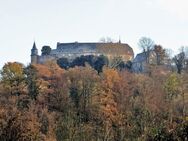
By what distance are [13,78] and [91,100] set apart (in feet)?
41.4

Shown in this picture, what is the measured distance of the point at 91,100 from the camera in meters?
68.3

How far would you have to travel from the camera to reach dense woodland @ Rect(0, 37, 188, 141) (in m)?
57.4

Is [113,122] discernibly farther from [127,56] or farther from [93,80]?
[127,56]

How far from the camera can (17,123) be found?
33.2 meters

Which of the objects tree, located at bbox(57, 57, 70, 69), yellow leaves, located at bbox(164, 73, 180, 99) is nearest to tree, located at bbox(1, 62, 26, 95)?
yellow leaves, located at bbox(164, 73, 180, 99)

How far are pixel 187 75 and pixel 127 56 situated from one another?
38184 mm

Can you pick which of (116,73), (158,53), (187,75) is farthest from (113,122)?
(158,53)

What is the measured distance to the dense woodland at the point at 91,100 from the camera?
Answer: 57.4m

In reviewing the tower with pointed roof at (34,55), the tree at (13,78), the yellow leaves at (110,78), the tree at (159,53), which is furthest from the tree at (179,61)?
the tower with pointed roof at (34,55)

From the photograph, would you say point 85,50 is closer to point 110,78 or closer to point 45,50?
point 45,50

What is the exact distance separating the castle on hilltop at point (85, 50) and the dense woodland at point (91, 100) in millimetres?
35620

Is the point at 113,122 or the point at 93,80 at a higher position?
the point at 93,80

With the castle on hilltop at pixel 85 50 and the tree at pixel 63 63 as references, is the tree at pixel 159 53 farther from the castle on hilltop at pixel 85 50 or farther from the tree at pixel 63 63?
the castle on hilltop at pixel 85 50

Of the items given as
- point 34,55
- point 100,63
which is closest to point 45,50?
point 34,55
